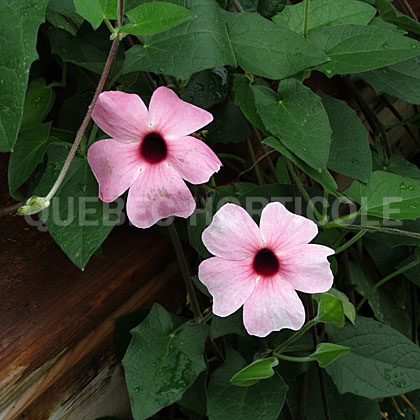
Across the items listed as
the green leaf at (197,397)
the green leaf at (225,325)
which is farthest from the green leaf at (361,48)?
the green leaf at (197,397)

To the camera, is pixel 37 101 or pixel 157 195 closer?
pixel 157 195

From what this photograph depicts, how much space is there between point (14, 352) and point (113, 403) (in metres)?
0.21

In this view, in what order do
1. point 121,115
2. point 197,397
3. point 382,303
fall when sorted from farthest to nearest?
point 382,303
point 197,397
point 121,115

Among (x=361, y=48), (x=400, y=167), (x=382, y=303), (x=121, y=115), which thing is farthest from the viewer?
(x=382, y=303)

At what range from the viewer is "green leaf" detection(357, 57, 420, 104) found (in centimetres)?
69

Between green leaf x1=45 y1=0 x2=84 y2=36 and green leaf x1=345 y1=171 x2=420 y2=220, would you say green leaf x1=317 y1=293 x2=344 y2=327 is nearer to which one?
green leaf x1=345 y1=171 x2=420 y2=220

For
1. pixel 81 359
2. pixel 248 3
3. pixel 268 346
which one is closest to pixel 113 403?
pixel 81 359

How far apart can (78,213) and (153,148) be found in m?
0.09

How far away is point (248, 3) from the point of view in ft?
2.17

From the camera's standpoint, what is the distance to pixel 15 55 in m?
0.48

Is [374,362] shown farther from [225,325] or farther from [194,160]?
[194,160]

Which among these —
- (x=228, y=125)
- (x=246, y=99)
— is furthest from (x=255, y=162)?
(x=246, y=99)

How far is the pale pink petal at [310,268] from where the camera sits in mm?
493

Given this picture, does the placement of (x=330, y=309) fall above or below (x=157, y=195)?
below
